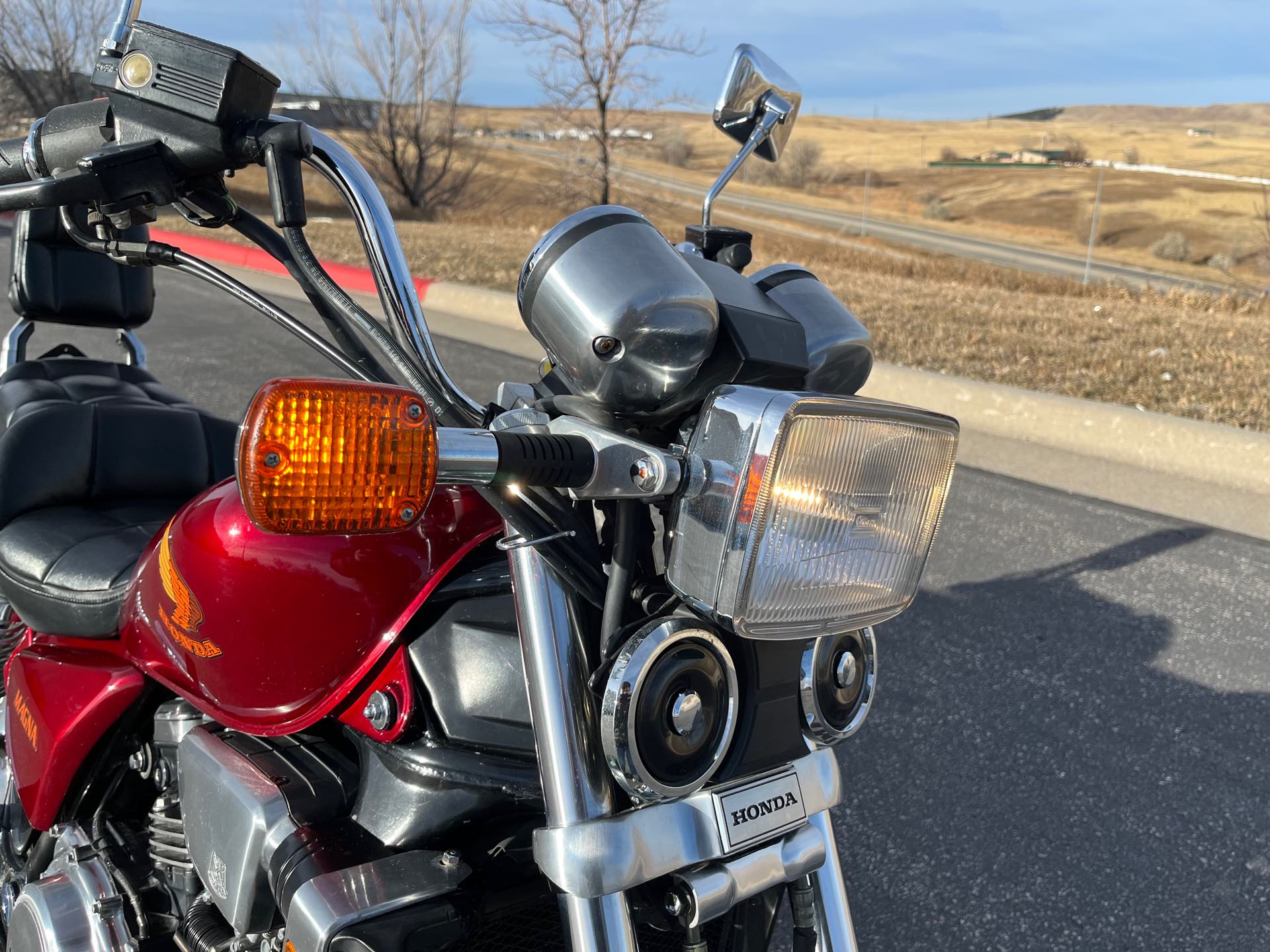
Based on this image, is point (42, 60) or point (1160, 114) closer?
point (42, 60)

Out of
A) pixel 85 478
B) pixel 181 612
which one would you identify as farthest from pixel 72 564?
pixel 181 612

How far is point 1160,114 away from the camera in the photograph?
12669 cm

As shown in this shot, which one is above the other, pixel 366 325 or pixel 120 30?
pixel 120 30

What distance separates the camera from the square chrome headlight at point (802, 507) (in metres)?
0.94

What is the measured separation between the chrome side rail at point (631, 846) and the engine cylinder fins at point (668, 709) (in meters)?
0.03

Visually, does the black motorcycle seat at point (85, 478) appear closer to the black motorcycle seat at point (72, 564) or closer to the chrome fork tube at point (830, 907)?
the black motorcycle seat at point (72, 564)

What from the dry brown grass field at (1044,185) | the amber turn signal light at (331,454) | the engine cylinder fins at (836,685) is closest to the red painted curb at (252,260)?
the engine cylinder fins at (836,685)

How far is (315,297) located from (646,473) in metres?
0.46

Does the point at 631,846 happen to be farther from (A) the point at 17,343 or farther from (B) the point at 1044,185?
(B) the point at 1044,185

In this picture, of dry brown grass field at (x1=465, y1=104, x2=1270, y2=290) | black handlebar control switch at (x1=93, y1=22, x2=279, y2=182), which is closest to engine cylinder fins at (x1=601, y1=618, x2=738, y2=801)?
black handlebar control switch at (x1=93, y1=22, x2=279, y2=182)

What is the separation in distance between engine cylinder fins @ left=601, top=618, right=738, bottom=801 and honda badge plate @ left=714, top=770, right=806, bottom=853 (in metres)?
0.05

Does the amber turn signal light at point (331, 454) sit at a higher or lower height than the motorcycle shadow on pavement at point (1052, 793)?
higher

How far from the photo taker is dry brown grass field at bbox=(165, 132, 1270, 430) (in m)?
5.32

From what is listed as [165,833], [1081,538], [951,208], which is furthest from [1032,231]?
[165,833]
